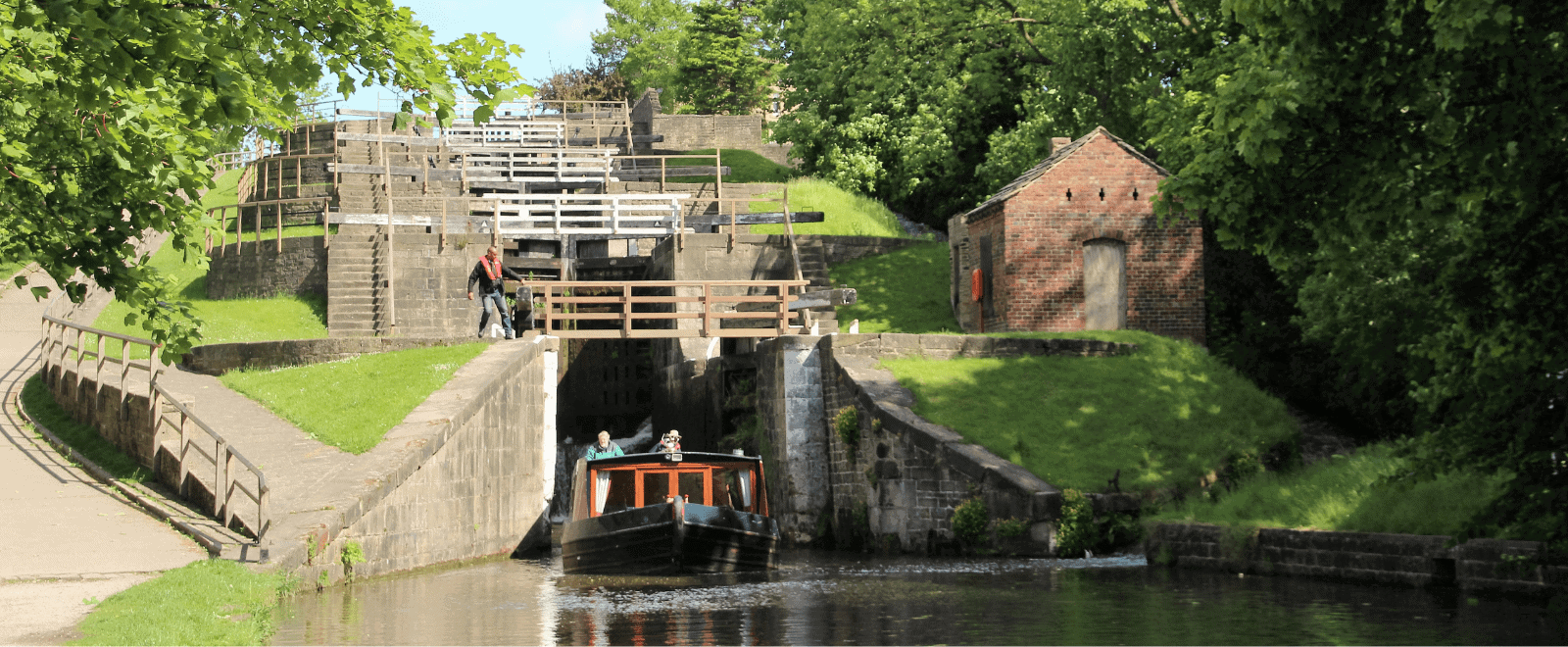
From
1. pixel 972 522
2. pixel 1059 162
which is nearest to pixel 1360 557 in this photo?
pixel 972 522

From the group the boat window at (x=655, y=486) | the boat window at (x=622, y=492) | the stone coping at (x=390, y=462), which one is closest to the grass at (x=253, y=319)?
the stone coping at (x=390, y=462)

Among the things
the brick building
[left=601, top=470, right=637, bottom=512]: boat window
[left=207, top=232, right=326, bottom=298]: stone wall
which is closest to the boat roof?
[left=601, top=470, right=637, bottom=512]: boat window

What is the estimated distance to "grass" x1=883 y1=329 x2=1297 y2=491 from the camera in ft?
68.2

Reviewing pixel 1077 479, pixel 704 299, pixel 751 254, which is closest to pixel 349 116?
pixel 751 254

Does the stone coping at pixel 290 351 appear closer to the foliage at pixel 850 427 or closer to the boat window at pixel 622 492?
the boat window at pixel 622 492

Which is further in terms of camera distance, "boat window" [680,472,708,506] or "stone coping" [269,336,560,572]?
"boat window" [680,472,708,506]

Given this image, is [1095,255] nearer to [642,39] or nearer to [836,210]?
[836,210]

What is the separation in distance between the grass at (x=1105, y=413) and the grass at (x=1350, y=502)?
1650mm

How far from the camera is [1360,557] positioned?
48.8 feet

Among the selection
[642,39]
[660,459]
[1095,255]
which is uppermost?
[642,39]

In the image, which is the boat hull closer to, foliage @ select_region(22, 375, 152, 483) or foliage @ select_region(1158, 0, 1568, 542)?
foliage @ select_region(22, 375, 152, 483)

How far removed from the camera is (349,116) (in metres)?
53.5

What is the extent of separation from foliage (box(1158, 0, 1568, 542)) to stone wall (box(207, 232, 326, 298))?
26144mm

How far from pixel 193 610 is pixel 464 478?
8.60 meters
